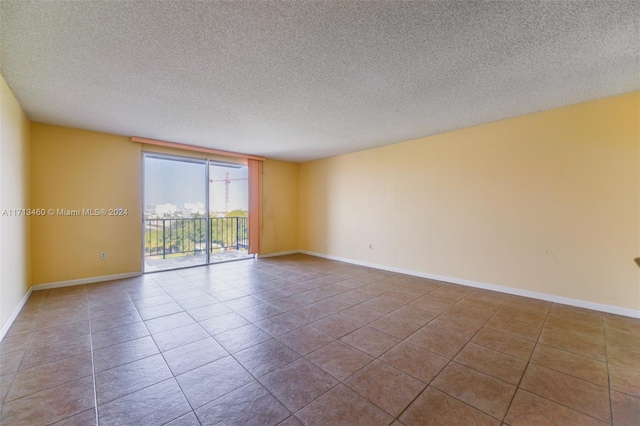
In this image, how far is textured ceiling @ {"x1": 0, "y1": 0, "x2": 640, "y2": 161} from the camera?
162 centimetres

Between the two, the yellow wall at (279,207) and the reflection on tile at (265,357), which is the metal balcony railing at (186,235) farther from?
the reflection on tile at (265,357)

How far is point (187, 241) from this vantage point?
20.1ft

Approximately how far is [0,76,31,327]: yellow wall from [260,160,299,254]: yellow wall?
3818mm

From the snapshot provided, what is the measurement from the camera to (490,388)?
1721 mm

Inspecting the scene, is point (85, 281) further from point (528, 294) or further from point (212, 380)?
point (528, 294)

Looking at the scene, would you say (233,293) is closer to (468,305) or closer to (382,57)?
(468,305)

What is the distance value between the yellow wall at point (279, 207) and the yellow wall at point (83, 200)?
2603mm

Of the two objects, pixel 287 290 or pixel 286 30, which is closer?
pixel 286 30

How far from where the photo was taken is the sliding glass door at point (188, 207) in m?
5.01

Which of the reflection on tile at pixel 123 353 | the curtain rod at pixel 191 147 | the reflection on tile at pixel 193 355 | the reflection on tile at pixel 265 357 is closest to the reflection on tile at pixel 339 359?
the reflection on tile at pixel 265 357

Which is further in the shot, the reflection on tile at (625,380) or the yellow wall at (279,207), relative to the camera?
the yellow wall at (279,207)

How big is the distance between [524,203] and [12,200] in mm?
6202

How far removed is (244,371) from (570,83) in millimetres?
3997

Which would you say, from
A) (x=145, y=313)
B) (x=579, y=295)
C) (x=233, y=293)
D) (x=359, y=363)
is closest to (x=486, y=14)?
(x=359, y=363)
